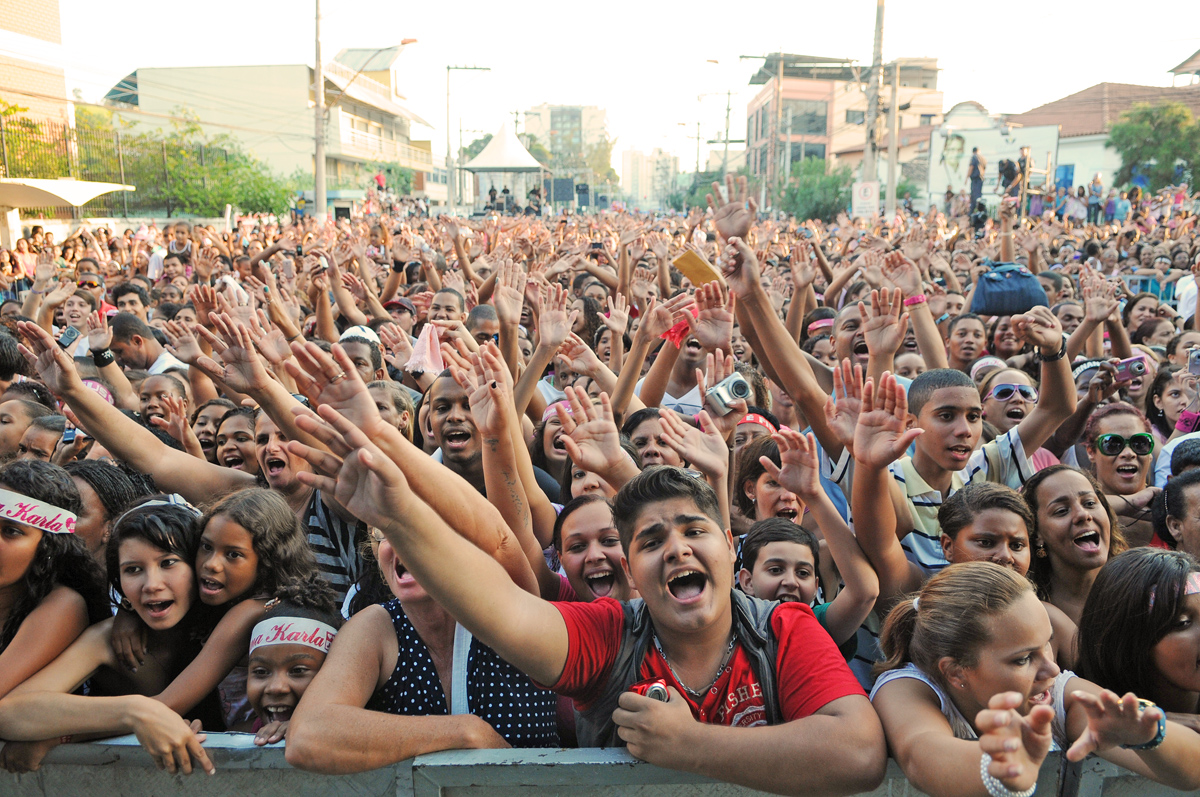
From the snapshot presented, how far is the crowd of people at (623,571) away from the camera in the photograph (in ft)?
6.06

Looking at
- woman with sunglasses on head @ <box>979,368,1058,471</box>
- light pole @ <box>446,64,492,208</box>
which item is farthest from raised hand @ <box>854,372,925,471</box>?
light pole @ <box>446,64,492,208</box>

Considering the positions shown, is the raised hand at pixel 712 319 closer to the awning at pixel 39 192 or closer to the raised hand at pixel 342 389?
the raised hand at pixel 342 389

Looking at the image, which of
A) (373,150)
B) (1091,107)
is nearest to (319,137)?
(373,150)

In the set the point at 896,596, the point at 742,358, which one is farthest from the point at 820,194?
the point at 896,596

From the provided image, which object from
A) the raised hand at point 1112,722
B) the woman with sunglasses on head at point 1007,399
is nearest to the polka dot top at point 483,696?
the raised hand at point 1112,722

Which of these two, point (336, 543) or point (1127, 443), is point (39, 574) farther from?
point (1127, 443)

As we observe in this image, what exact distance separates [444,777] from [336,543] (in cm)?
165

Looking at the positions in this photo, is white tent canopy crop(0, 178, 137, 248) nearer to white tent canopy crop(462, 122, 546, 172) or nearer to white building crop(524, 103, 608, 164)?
white tent canopy crop(462, 122, 546, 172)

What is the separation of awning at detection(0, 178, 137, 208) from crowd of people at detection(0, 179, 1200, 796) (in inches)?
578

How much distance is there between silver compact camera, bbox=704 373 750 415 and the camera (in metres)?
3.24

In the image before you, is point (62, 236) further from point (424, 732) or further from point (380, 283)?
point (424, 732)

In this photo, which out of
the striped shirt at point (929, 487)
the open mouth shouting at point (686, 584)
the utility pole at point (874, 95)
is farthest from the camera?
the utility pole at point (874, 95)

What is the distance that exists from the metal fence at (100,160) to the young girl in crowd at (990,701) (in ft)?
72.1

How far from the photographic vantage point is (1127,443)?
3857 millimetres
